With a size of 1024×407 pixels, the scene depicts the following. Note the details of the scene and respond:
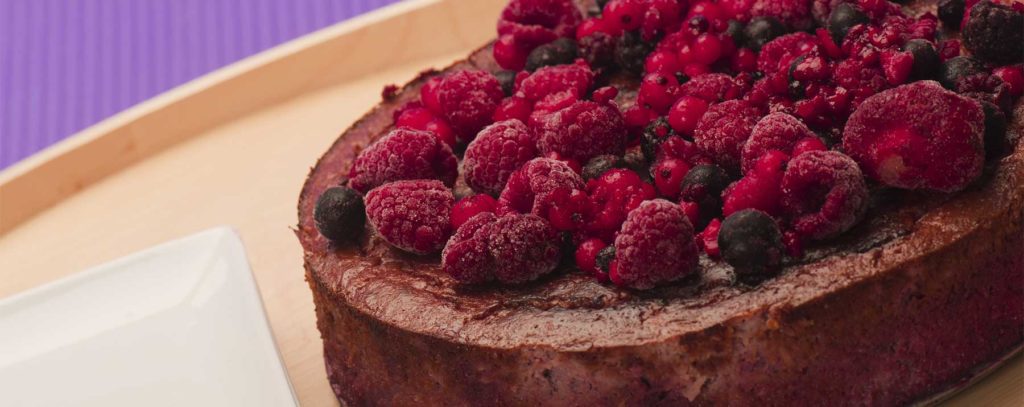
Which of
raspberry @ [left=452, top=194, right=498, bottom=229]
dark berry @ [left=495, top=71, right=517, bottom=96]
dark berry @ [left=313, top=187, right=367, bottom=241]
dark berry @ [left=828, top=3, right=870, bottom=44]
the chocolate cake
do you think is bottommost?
the chocolate cake

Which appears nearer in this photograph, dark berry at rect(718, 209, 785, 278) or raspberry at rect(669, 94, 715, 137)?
dark berry at rect(718, 209, 785, 278)

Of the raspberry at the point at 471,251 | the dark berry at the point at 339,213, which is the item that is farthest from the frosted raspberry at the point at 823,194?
the dark berry at the point at 339,213

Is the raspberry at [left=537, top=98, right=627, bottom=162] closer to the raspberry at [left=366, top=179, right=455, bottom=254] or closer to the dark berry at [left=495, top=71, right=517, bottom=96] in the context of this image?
the raspberry at [left=366, top=179, right=455, bottom=254]

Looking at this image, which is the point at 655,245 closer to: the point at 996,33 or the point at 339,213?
the point at 339,213

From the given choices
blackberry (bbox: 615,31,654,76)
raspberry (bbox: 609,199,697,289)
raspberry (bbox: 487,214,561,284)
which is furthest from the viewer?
blackberry (bbox: 615,31,654,76)

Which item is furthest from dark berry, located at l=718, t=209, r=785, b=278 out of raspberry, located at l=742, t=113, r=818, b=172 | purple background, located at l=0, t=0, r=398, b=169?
purple background, located at l=0, t=0, r=398, b=169

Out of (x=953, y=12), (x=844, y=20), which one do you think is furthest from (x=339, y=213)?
(x=953, y=12)

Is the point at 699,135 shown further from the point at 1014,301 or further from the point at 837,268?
the point at 1014,301
